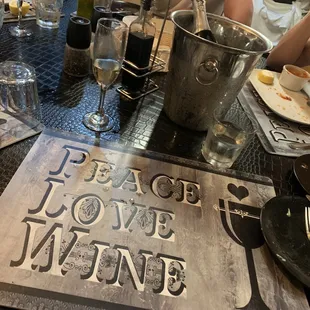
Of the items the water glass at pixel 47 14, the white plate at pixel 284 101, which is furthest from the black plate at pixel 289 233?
the water glass at pixel 47 14

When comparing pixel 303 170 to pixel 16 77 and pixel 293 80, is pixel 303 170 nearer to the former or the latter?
pixel 293 80

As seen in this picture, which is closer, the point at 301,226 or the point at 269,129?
the point at 301,226

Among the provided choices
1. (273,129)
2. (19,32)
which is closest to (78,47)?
(19,32)

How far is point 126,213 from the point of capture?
0.51 metres

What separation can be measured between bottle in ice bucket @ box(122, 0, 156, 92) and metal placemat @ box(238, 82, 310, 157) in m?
0.29

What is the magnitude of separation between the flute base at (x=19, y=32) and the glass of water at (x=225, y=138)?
0.57m

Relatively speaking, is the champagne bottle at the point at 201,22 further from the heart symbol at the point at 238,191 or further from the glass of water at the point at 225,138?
the heart symbol at the point at 238,191

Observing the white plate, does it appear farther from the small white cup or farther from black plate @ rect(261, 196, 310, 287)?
black plate @ rect(261, 196, 310, 287)

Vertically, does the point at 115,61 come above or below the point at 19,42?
above

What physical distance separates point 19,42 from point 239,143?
2.02 ft

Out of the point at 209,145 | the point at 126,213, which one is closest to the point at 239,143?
the point at 209,145

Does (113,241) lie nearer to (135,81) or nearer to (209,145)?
(209,145)

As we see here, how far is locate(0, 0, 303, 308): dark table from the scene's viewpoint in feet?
2.15

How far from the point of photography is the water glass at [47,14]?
0.99m
